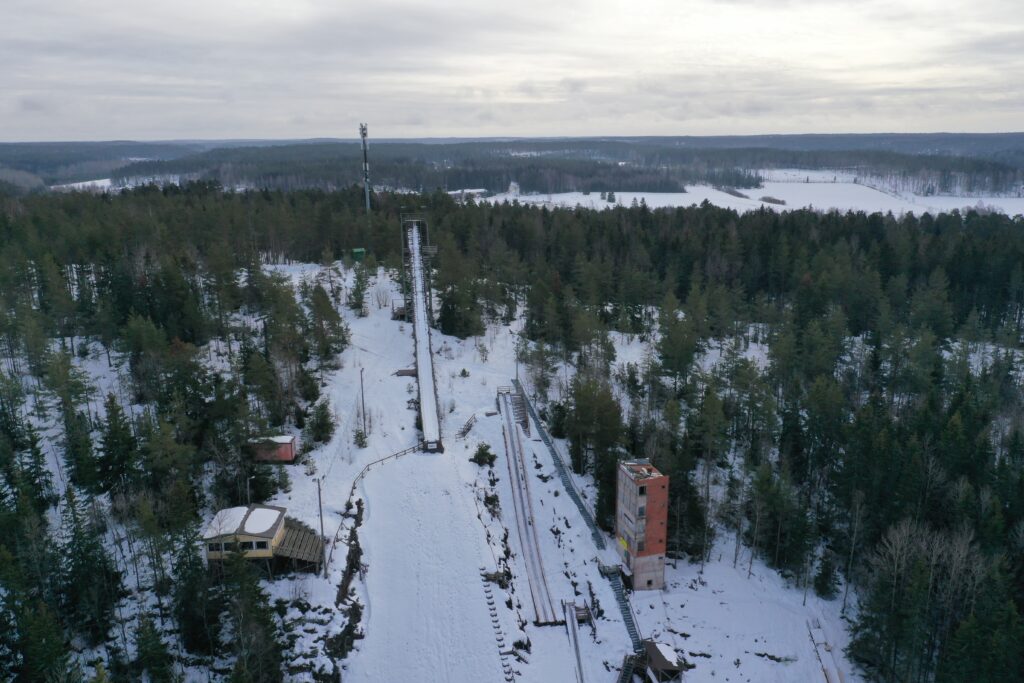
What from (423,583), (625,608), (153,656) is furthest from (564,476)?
(153,656)

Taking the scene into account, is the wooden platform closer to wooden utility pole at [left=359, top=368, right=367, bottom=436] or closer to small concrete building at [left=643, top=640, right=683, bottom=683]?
wooden utility pole at [left=359, top=368, right=367, bottom=436]

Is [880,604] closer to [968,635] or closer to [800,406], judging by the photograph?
[968,635]

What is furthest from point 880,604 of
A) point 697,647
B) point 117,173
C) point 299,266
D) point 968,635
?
point 117,173

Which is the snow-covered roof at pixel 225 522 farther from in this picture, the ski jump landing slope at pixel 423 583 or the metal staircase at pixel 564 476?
the metal staircase at pixel 564 476

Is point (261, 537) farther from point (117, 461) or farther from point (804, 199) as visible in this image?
point (804, 199)

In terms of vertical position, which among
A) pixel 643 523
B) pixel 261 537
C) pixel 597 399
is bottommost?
pixel 643 523

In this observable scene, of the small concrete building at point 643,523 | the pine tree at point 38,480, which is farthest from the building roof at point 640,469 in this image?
→ the pine tree at point 38,480
